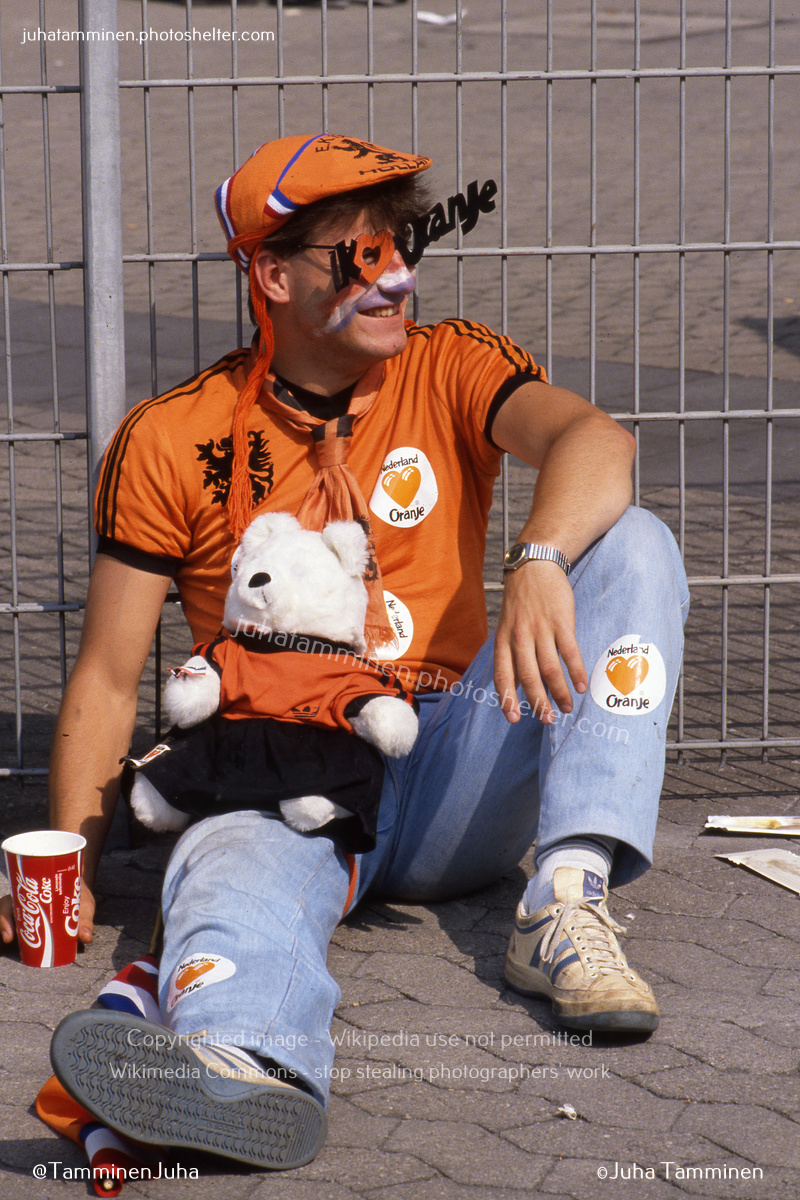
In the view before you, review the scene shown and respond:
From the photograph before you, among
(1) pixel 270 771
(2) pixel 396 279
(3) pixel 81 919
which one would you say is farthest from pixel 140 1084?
(2) pixel 396 279

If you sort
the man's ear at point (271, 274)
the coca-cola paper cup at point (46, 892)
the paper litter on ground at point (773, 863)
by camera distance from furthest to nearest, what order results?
the paper litter on ground at point (773, 863)
the man's ear at point (271, 274)
the coca-cola paper cup at point (46, 892)

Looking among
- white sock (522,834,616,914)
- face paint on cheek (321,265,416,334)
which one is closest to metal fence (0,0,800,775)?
face paint on cheek (321,265,416,334)

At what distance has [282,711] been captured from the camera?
2496 millimetres

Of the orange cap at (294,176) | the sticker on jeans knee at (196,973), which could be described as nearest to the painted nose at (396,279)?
the orange cap at (294,176)

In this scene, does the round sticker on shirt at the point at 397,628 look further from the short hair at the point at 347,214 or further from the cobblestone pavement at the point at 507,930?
the short hair at the point at 347,214

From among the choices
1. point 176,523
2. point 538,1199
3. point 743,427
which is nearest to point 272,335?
point 176,523

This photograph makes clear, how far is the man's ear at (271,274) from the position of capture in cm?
275

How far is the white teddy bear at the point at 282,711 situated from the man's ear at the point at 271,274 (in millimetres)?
513

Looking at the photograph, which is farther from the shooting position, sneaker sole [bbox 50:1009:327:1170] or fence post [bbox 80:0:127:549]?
fence post [bbox 80:0:127:549]

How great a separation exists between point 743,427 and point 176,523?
210 inches

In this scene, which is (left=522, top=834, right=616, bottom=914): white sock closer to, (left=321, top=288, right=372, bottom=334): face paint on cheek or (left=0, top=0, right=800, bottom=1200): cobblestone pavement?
(left=0, top=0, right=800, bottom=1200): cobblestone pavement

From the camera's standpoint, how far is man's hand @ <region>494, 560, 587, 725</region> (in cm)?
224

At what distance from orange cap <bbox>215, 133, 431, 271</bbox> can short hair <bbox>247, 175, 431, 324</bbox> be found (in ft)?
0.08

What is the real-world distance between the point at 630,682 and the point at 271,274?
1.13 meters
